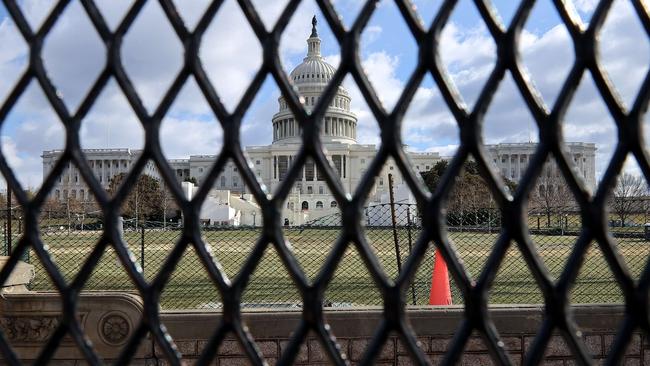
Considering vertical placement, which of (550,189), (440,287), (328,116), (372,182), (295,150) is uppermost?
(328,116)

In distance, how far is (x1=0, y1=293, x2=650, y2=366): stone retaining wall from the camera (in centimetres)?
496

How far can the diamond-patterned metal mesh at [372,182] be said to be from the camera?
1.06 m

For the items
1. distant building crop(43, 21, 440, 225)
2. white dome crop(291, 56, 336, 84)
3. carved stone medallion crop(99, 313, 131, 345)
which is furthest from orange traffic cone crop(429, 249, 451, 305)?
white dome crop(291, 56, 336, 84)

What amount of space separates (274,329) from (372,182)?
4.19 meters

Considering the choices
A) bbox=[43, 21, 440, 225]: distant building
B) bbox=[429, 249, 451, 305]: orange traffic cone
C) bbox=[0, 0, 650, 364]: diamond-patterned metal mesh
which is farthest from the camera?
bbox=[43, 21, 440, 225]: distant building

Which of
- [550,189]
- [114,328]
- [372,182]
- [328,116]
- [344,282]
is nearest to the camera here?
[372,182]

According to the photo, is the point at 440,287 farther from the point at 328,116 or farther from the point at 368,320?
the point at 328,116

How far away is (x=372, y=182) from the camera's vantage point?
3.81ft

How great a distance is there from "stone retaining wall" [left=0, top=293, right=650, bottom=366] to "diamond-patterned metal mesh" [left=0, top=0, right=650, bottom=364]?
3.90 metres

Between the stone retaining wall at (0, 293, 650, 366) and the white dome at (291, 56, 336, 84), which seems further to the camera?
the white dome at (291, 56, 336, 84)

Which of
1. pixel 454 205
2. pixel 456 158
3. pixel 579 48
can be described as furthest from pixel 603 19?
pixel 454 205

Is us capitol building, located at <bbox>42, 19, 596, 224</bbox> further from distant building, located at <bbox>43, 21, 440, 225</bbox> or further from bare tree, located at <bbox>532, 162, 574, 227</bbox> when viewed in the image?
bare tree, located at <bbox>532, 162, 574, 227</bbox>

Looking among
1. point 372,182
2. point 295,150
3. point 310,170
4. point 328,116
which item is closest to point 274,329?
point 372,182

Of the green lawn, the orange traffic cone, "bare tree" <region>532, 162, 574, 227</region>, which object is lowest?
the green lawn
